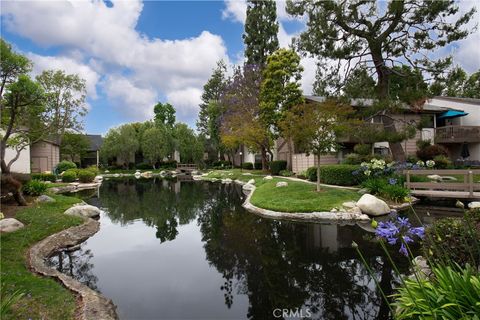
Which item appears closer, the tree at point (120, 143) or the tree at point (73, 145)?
the tree at point (73, 145)

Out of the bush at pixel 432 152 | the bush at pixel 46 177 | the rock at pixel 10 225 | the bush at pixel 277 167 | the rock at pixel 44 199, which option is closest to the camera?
the rock at pixel 10 225

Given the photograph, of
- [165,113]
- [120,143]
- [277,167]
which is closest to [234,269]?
[277,167]

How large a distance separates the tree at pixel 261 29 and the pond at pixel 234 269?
22152 millimetres

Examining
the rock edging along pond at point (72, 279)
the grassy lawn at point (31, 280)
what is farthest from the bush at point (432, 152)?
the grassy lawn at point (31, 280)

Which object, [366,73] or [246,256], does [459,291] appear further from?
[366,73]

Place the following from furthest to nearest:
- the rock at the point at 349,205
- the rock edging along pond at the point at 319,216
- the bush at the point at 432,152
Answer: the bush at the point at 432,152 → the rock at the point at 349,205 → the rock edging along pond at the point at 319,216

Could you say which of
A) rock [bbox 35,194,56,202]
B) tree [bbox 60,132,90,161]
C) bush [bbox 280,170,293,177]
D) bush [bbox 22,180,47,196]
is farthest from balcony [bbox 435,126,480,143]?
tree [bbox 60,132,90,161]

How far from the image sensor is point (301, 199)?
12.0m

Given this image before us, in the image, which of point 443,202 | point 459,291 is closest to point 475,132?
point 443,202

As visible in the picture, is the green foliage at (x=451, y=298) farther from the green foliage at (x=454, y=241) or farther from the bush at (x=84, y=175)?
the bush at (x=84, y=175)

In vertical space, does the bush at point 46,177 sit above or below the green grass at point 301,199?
above

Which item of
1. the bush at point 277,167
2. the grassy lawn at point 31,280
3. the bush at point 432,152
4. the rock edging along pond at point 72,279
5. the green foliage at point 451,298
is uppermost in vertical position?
the bush at point 432,152

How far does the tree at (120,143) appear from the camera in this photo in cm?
4103

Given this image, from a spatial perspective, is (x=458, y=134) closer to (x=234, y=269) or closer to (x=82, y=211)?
(x=234, y=269)
